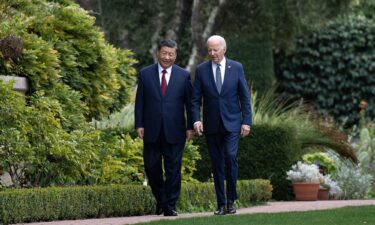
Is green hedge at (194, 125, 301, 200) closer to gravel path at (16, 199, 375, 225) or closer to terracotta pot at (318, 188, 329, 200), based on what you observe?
terracotta pot at (318, 188, 329, 200)

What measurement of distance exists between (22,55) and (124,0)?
36.8ft

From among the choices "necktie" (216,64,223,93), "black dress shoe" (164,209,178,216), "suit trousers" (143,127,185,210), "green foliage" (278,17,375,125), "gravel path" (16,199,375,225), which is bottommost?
"gravel path" (16,199,375,225)

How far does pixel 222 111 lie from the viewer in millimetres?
10625

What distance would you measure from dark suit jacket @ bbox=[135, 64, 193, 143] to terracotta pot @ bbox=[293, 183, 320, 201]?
406cm

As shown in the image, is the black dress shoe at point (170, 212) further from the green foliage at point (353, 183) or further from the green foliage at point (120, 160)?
the green foliage at point (353, 183)

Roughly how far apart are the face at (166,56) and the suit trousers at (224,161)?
2.82ft

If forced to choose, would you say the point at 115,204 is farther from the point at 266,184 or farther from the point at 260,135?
the point at 260,135

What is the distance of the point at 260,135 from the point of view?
1491 cm

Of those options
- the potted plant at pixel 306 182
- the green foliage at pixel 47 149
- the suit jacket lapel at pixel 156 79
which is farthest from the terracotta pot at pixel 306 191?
the suit jacket lapel at pixel 156 79

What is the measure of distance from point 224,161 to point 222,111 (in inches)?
21.1

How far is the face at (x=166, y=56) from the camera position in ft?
35.0

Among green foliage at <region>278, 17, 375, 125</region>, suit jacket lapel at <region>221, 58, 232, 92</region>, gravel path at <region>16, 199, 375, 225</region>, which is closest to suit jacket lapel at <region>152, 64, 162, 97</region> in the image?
suit jacket lapel at <region>221, 58, 232, 92</region>

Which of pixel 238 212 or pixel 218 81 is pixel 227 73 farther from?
pixel 238 212

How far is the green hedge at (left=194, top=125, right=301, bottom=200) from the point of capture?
584 inches
